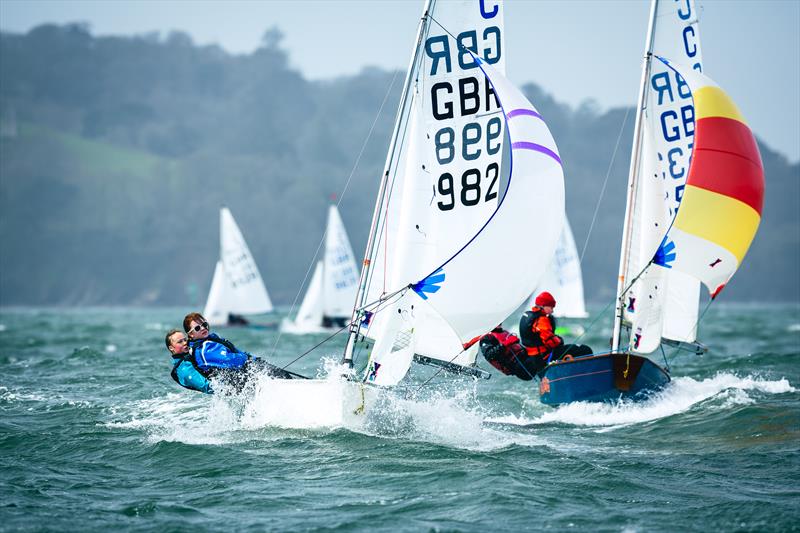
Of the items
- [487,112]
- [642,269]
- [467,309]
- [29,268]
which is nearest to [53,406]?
[467,309]

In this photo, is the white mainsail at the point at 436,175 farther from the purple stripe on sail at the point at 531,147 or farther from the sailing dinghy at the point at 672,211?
the sailing dinghy at the point at 672,211

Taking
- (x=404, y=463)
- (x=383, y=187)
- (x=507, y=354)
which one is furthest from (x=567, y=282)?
(x=404, y=463)

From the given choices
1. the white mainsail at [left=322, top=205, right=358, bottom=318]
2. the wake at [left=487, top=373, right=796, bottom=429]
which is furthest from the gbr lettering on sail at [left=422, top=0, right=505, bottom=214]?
the white mainsail at [left=322, top=205, right=358, bottom=318]

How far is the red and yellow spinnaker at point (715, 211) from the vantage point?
11.0 meters

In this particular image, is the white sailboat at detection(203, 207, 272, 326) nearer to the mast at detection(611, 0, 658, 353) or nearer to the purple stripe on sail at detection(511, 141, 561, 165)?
the mast at detection(611, 0, 658, 353)

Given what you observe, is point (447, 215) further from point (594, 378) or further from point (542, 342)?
point (594, 378)

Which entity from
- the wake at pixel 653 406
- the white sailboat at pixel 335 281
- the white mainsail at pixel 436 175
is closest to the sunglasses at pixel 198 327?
the white mainsail at pixel 436 175

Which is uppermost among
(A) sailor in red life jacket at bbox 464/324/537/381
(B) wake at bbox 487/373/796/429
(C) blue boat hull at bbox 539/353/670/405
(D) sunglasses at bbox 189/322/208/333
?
(D) sunglasses at bbox 189/322/208/333

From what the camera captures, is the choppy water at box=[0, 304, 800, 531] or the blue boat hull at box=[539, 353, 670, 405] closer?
the choppy water at box=[0, 304, 800, 531]

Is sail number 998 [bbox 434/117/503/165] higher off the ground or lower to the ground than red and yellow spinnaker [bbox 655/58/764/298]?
higher

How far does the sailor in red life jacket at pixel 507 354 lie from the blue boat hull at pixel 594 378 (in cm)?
25

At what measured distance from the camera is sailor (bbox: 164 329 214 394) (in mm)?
9188

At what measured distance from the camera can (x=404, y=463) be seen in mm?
7957

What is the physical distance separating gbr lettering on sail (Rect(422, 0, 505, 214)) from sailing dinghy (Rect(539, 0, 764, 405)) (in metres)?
2.54
